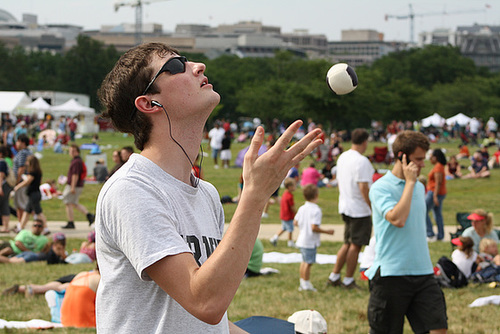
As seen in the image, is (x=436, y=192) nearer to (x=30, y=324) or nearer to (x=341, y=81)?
(x=30, y=324)

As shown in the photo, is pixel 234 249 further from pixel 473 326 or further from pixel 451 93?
pixel 451 93

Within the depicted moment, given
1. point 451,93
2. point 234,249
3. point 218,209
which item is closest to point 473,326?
point 218,209

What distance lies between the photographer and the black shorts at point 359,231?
8.92 m

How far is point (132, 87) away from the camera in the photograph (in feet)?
7.44

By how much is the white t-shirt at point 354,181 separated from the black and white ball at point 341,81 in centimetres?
581

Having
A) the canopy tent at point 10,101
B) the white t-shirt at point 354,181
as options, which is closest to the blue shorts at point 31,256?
the white t-shirt at point 354,181

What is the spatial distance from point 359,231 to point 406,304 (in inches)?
146

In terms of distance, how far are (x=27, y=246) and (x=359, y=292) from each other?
6001 mm

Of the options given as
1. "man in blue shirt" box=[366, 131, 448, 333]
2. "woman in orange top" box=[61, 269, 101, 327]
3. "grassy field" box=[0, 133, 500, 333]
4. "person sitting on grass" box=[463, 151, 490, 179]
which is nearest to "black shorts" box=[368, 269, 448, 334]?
"man in blue shirt" box=[366, 131, 448, 333]

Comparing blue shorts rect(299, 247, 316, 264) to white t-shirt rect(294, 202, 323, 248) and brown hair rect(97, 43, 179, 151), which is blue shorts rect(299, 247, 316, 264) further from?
brown hair rect(97, 43, 179, 151)

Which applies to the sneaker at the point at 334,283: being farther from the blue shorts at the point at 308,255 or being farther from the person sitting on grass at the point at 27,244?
the person sitting on grass at the point at 27,244

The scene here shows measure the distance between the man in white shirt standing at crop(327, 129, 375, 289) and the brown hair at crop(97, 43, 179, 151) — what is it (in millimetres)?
6795

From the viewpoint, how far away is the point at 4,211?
1432 cm

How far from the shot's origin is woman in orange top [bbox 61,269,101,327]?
746cm
